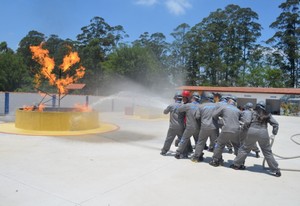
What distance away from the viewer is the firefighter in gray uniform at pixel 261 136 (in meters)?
6.05

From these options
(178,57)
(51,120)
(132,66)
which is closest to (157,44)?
(178,57)

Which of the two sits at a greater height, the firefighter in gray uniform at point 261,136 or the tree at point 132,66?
the tree at point 132,66

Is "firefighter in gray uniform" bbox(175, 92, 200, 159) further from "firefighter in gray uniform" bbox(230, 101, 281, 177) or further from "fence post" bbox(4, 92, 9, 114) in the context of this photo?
"fence post" bbox(4, 92, 9, 114)

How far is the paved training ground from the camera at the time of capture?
4.45 metres

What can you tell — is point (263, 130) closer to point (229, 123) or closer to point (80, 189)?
point (229, 123)

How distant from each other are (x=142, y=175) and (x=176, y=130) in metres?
2.08

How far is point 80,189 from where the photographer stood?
4.76m

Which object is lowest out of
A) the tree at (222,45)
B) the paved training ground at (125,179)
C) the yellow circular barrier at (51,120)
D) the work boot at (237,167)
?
the paved training ground at (125,179)

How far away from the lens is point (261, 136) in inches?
239

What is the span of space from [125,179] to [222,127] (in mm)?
2834

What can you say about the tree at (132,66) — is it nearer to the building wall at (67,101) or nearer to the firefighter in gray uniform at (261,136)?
the building wall at (67,101)

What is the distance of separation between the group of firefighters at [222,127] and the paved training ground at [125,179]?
311 millimetres

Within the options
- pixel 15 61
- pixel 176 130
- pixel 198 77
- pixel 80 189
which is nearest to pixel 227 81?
pixel 198 77

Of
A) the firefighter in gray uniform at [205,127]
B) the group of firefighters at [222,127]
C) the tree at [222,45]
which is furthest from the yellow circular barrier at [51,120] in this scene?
the tree at [222,45]
